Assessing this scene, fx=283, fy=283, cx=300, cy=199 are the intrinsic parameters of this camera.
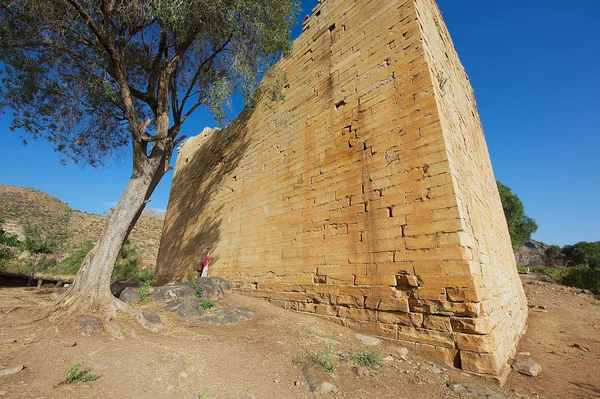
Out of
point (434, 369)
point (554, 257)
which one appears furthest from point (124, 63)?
point (554, 257)

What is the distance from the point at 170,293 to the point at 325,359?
381 cm

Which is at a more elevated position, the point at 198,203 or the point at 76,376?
the point at 198,203

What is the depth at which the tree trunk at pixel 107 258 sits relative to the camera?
4.82 meters

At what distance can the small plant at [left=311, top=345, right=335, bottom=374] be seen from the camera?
3.52 metres

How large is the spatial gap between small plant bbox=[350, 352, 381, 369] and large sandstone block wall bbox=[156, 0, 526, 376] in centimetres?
60

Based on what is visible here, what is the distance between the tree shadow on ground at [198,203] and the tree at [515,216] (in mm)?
26643

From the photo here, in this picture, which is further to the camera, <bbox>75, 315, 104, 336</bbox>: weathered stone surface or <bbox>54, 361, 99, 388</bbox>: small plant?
<bbox>75, 315, 104, 336</bbox>: weathered stone surface

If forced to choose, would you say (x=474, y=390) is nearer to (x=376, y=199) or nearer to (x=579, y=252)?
(x=376, y=199)

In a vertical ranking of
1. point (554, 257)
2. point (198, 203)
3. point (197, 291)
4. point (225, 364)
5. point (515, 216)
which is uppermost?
point (515, 216)

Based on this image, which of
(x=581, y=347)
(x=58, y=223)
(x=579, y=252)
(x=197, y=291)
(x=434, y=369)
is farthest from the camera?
(x=579, y=252)

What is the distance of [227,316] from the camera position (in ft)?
17.0

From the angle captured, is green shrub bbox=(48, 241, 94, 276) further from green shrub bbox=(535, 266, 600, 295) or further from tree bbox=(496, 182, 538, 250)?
tree bbox=(496, 182, 538, 250)

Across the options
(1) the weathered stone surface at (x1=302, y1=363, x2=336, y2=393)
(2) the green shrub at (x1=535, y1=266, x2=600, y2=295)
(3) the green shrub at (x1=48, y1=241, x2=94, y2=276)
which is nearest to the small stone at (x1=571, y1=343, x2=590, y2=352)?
(1) the weathered stone surface at (x1=302, y1=363, x2=336, y2=393)

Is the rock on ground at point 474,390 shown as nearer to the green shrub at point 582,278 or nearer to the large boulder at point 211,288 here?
the large boulder at point 211,288
